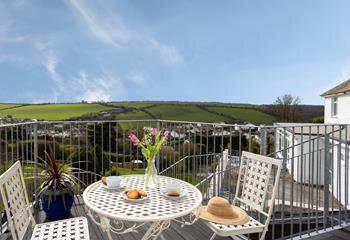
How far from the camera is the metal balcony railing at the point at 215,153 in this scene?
11.6ft

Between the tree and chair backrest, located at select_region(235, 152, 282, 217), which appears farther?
the tree

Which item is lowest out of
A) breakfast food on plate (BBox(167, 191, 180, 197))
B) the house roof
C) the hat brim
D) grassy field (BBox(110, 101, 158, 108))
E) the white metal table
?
the hat brim

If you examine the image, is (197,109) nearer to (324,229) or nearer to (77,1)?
(77,1)

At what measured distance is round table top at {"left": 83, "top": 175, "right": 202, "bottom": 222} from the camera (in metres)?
1.94

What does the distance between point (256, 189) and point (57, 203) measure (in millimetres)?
2492

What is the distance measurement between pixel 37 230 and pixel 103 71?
14395 mm

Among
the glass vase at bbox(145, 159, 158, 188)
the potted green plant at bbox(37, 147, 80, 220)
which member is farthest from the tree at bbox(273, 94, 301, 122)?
the glass vase at bbox(145, 159, 158, 188)

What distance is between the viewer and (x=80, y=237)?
2.15 meters

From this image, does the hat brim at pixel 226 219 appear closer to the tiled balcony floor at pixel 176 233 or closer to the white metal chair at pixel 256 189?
the white metal chair at pixel 256 189

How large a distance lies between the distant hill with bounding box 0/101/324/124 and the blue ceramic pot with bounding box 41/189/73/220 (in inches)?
418

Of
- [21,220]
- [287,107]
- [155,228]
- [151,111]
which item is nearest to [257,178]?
[155,228]

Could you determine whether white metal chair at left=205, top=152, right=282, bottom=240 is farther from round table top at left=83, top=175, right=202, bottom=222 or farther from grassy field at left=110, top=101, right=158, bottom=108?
grassy field at left=110, top=101, right=158, bottom=108

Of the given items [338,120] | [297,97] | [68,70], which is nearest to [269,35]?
[338,120]

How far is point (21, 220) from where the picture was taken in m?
2.11
